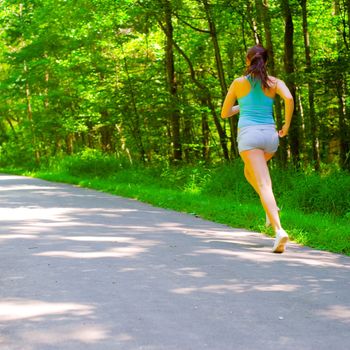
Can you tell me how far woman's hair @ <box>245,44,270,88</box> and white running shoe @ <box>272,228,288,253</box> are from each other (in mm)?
1634

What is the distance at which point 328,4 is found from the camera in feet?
63.2

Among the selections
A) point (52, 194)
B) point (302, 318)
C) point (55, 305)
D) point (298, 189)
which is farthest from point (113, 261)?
point (52, 194)

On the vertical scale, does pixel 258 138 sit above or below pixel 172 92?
below

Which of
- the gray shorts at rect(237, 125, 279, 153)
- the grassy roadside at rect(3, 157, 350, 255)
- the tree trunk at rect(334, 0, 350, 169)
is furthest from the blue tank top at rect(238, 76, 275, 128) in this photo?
the tree trunk at rect(334, 0, 350, 169)

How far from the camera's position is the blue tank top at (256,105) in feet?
22.0

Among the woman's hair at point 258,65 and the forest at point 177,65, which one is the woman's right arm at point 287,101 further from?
the forest at point 177,65

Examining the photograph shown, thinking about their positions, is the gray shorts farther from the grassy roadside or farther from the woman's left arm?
the grassy roadside

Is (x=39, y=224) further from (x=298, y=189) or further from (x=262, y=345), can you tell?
(x=262, y=345)

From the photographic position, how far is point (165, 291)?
475 centimetres

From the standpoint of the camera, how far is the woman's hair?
6.61 m

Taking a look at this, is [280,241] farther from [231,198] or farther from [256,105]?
[231,198]

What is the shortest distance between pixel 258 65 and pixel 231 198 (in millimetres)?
5953

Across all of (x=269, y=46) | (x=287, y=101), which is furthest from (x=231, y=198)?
(x=287, y=101)

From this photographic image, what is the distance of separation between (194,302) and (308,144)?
20.6 m
